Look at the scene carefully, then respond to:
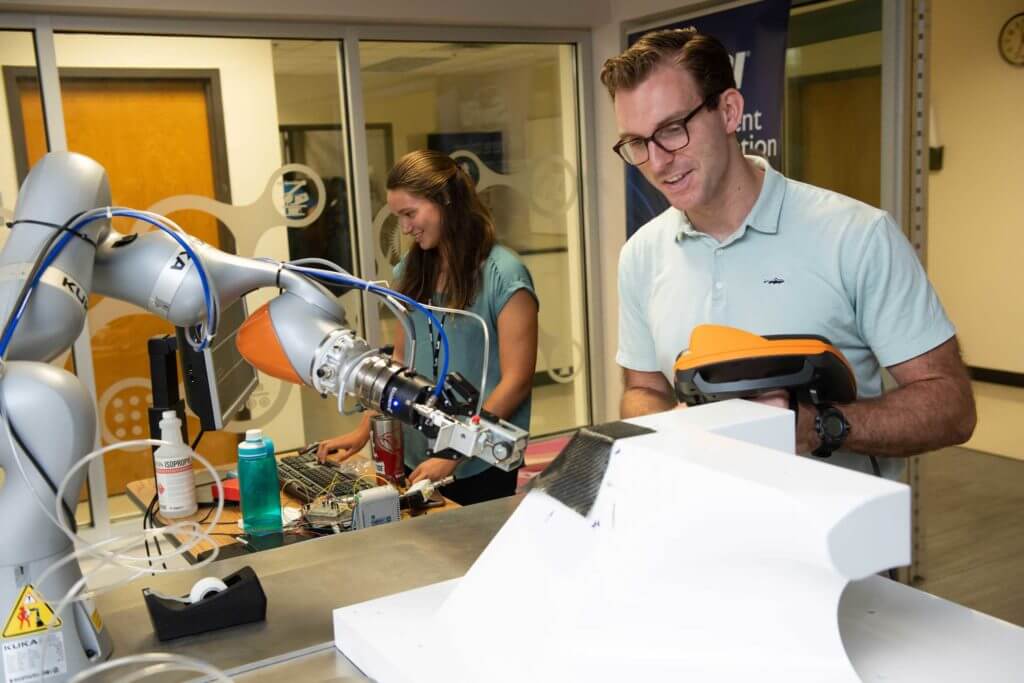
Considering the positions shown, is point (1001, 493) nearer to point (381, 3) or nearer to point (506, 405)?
point (506, 405)

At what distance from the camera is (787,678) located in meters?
0.83

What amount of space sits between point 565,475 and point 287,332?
Result: 1.21 ft

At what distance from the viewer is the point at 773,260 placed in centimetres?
171

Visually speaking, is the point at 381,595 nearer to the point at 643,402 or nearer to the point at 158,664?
the point at 158,664

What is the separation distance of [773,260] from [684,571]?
0.96 m

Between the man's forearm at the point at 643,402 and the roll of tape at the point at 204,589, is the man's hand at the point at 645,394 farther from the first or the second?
the roll of tape at the point at 204,589

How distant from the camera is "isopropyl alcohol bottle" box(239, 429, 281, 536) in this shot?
80.9 inches

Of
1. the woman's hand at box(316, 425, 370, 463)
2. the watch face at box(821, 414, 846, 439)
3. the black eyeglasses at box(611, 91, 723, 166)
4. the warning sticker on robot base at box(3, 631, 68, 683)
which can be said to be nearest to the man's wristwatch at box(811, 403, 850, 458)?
the watch face at box(821, 414, 846, 439)

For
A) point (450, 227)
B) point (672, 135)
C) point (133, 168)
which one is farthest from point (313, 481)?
point (133, 168)

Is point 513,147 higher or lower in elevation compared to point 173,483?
higher

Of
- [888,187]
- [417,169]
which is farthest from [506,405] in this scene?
[888,187]

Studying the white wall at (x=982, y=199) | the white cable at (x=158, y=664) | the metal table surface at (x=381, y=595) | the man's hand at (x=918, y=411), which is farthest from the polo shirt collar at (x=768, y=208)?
the white wall at (x=982, y=199)

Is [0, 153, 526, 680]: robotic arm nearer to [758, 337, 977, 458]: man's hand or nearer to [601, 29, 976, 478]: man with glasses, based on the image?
[758, 337, 977, 458]: man's hand

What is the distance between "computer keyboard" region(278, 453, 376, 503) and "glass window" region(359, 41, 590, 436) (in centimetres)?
152
